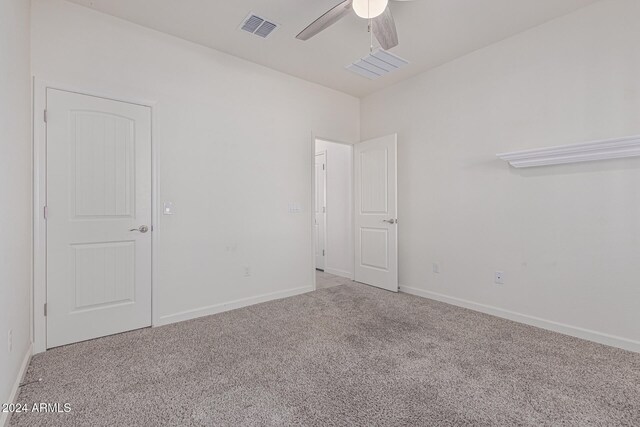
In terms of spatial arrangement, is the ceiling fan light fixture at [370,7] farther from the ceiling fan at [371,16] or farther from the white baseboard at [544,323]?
the white baseboard at [544,323]

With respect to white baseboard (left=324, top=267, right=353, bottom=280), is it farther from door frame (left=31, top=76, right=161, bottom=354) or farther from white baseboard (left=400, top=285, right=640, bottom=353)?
door frame (left=31, top=76, right=161, bottom=354)

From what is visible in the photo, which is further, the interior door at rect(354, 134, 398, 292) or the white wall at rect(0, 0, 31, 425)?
the interior door at rect(354, 134, 398, 292)

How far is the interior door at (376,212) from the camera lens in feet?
13.4

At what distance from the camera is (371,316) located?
318cm

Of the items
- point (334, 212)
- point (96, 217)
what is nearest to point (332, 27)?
point (96, 217)

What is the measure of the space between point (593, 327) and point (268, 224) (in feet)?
10.8

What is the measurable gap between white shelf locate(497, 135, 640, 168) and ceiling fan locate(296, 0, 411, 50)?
1.60 meters

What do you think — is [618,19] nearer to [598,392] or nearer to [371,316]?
[598,392]

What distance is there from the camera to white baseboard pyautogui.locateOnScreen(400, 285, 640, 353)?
2.47 metres

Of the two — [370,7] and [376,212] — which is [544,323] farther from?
[370,7]

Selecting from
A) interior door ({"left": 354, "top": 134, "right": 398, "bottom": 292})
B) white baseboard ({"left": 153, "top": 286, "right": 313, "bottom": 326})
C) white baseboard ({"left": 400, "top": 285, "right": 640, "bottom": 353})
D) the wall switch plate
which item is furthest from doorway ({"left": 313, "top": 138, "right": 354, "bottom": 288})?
white baseboard ({"left": 400, "top": 285, "right": 640, "bottom": 353})

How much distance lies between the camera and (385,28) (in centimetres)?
228

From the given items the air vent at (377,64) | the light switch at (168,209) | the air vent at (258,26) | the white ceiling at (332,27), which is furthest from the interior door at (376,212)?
the light switch at (168,209)

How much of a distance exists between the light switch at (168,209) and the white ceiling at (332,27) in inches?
65.7
